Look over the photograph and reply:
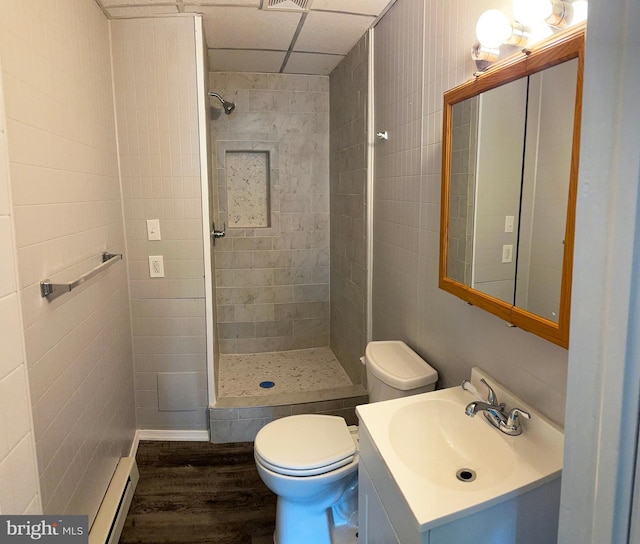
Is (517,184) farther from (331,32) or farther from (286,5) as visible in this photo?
(331,32)

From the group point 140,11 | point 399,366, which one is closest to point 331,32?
point 140,11

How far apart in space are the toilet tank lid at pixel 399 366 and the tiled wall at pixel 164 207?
45.6 inches

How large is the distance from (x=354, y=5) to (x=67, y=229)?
1657mm

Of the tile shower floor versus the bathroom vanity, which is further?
the tile shower floor

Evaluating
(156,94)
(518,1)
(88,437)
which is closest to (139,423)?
(88,437)

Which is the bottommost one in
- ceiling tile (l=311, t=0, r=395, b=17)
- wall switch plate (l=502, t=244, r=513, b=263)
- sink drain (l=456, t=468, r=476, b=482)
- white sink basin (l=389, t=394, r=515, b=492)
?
sink drain (l=456, t=468, r=476, b=482)

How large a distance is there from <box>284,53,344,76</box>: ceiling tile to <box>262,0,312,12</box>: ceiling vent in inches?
29.3

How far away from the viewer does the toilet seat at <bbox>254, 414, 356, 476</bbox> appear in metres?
1.70

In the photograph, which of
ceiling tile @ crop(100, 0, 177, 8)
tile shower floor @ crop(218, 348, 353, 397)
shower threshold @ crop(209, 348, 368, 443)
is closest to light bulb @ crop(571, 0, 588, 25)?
ceiling tile @ crop(100, 0, 177, 8)

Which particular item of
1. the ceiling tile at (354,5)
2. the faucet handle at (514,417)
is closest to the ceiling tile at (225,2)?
the ceiling tile at (354,5)

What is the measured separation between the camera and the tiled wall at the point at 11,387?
0.72 meters

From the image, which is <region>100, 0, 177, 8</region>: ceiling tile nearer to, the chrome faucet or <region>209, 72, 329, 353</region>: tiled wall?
<region>209, 72, 329, 353</region>: tiled wall

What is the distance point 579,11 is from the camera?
3.41ft

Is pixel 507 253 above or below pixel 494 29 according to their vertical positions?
below
